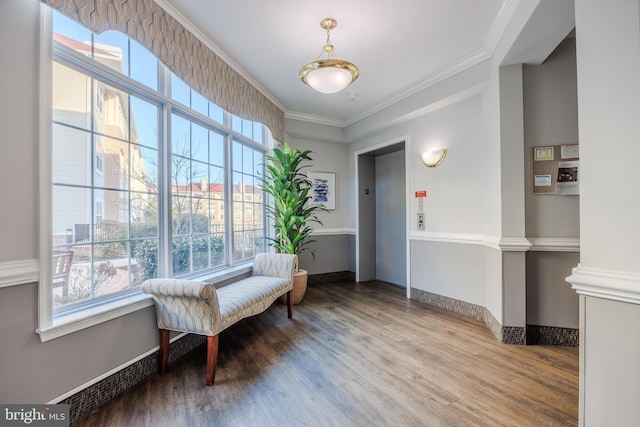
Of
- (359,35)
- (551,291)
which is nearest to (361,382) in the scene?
(551,291)

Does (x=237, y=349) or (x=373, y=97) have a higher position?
(x=373, y=97)

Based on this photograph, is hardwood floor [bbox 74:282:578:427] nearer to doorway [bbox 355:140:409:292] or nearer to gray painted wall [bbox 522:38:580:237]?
gray painted wall [bbox 522:38:580:237]

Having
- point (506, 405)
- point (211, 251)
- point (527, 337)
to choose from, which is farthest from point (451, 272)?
point (211, 251)

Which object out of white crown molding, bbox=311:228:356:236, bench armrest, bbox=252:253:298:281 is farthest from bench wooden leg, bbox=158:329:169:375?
white crown molding, bbox=311:228:356:236

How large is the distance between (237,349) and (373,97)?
3561 mm

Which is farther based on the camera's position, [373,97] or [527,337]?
[373,97]

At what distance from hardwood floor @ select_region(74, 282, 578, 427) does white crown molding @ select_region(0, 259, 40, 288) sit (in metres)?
0.88

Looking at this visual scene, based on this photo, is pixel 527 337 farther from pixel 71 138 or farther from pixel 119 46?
pixel 119 46

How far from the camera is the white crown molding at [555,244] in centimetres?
249

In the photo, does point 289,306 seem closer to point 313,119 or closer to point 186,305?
point 186,305

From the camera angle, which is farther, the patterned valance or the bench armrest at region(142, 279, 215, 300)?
the bench armrest at region(142, 279, 215, 300)

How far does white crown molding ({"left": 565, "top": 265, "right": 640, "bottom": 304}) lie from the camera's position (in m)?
1.10

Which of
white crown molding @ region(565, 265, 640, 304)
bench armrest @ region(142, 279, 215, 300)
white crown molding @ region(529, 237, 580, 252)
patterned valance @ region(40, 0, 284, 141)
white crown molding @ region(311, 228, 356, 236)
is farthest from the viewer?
white crown molding @ region(311, 228, 356, 236)

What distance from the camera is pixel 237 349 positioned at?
2.54 meters
